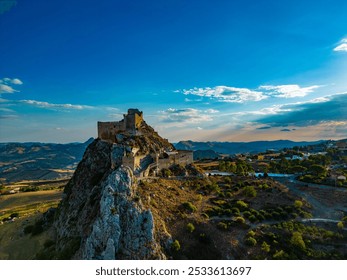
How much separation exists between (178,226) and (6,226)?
4078 cm

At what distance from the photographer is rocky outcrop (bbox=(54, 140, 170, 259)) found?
32.3 meters

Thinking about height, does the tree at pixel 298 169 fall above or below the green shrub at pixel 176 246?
above

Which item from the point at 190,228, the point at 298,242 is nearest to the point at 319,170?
the point at 298,242

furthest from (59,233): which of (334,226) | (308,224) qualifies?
(334,226)

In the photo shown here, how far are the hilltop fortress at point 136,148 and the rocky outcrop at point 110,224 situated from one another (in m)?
2.24

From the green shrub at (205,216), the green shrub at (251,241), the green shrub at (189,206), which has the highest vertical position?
the green shrub at (189,206)

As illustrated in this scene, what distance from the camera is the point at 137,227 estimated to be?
113ft

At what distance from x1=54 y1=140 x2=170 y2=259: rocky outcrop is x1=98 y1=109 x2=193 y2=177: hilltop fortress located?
2.24 m

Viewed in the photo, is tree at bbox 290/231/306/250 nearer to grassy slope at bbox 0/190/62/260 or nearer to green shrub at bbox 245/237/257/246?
green shrub at bbox 245/237/257/246

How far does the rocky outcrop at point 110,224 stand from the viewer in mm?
32281

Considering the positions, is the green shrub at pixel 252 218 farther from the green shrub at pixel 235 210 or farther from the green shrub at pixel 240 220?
the green shrub at pixel 235 210

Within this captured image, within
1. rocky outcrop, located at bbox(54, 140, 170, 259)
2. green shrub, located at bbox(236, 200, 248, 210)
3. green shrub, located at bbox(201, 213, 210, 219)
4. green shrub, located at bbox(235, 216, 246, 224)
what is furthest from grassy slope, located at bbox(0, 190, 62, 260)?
green shrub, located at bbox(236, 200, 248, 210)

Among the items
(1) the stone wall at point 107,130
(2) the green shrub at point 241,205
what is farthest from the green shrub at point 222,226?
(1) the stone wall at point 107,130

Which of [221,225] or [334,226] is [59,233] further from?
[334,226]
